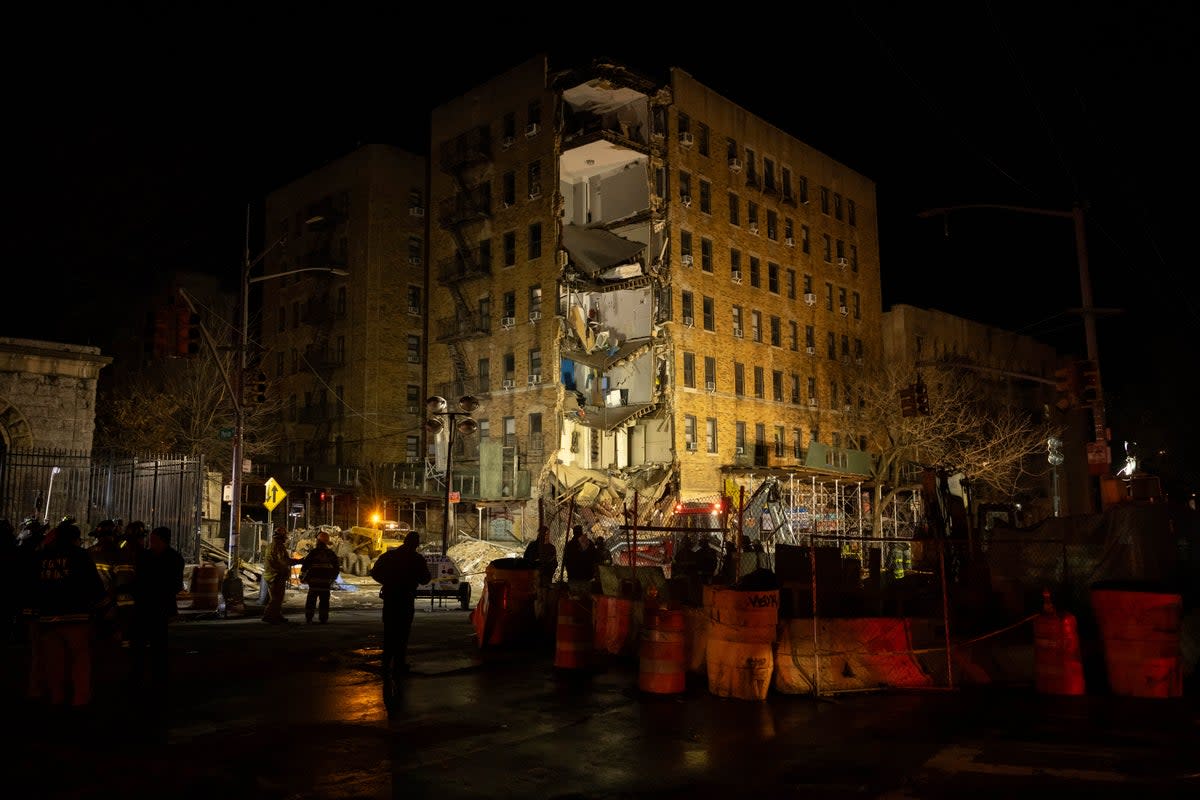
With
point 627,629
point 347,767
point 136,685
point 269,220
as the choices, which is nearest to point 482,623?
point 627,629

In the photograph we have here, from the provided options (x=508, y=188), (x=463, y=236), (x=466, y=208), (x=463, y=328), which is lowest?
(x=463, y=328)

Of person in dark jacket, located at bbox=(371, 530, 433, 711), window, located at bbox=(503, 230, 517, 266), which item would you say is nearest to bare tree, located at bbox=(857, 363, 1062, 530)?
window, located at bbox=(503, 230, 517, 266)

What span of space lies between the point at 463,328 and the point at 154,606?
3919cm

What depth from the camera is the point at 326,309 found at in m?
54.9

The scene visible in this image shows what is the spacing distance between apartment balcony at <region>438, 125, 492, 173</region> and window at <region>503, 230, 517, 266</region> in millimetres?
4292

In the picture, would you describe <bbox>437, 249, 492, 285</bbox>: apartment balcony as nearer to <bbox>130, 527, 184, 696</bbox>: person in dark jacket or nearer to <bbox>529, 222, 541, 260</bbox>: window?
<bbox>529, 222, 541, 260</bbox>: window

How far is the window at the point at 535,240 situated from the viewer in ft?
154

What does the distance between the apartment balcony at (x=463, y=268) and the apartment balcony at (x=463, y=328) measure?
2.08m

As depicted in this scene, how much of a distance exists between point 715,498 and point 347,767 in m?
39.0

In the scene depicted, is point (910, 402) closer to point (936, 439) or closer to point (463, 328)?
point (936, 439)

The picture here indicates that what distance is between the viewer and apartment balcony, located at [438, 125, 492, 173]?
49.2 m

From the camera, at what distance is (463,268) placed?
164ft

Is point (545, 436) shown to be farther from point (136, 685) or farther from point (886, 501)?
point (136, 685)

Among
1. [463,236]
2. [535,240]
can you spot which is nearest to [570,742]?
[535,240]
